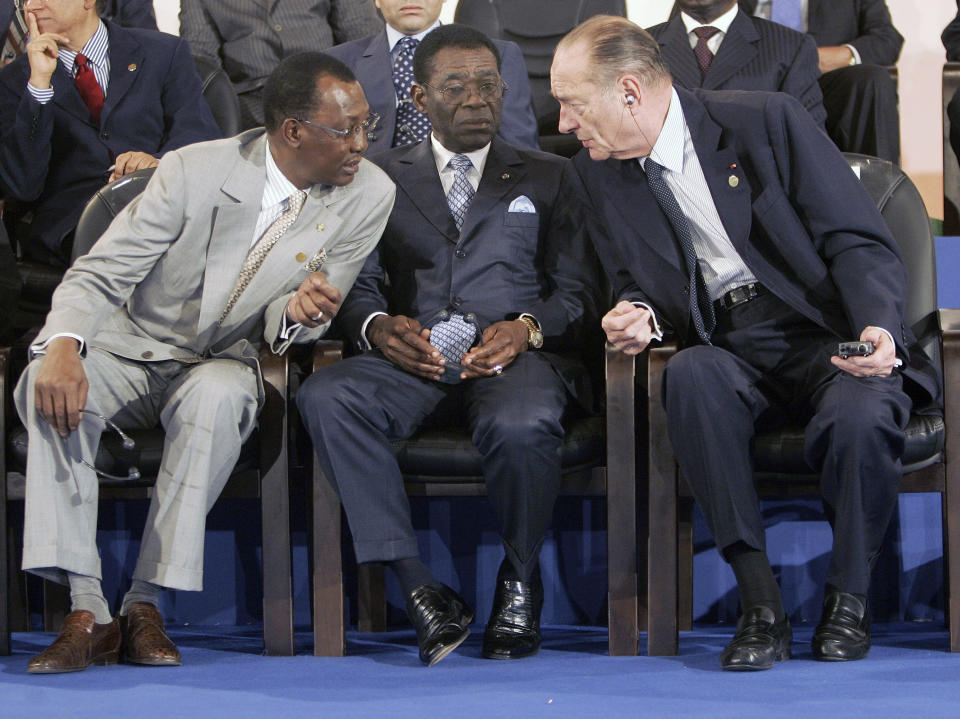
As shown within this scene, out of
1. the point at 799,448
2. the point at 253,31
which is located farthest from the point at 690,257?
the point at 253,31

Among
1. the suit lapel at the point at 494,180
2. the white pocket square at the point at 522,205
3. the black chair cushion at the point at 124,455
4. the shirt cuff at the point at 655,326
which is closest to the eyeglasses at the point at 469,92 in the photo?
the suit lapel at the point at 494,180

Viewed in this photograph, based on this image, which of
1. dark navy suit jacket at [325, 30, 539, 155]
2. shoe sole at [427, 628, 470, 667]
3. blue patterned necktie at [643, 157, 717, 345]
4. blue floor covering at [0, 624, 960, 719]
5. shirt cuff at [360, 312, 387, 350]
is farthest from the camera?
dark navy suit jacket at [325, 30, 539, 155]

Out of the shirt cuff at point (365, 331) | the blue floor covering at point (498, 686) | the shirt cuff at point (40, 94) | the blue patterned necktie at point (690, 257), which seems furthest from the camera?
the shirt cuff at point (40, 94)

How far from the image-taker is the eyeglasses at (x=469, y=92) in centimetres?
294

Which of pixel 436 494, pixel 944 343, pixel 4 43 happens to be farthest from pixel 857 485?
pixel 4 43

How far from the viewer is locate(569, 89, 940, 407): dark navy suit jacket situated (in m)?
2.48

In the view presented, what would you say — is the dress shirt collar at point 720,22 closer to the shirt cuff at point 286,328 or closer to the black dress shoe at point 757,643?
the shirt cuff at point 286,328

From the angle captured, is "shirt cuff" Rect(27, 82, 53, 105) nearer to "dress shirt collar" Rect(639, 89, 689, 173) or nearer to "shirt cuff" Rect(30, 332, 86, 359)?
"shirt cuff" Rect(30, 332, 86, 359)

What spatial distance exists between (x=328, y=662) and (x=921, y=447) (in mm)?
1158

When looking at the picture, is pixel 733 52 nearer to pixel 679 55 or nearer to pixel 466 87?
pixel 679 55

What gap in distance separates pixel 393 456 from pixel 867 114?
1851 millimetres

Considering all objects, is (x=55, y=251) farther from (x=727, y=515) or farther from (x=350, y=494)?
(x=727, y=515)

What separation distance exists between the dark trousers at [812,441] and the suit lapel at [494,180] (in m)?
0.63

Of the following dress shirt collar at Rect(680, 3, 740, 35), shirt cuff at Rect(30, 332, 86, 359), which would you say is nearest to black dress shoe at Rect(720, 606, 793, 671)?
shirt cuff at Rect(30, 332, 86, 359)
